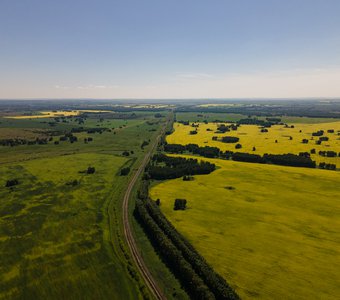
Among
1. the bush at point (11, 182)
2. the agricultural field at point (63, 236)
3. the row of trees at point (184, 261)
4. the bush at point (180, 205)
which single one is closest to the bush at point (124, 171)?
the agricultural field at point (63, 236)

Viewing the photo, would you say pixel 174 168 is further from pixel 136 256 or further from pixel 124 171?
pixel 136 256

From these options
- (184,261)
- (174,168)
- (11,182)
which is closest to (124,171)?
(174,168)

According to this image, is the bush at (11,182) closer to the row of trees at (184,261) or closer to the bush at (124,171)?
the bush at (124,171)

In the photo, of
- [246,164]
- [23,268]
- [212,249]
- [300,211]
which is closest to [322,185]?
[300,211]

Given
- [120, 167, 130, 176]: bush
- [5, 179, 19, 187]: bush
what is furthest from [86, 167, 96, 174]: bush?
[5, 179, 19, 187]: bush

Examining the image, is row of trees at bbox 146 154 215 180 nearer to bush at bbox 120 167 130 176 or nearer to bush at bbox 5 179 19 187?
bush at bbox 120 167 130 176

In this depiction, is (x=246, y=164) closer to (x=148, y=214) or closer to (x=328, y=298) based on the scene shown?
(x=148, y=214)
